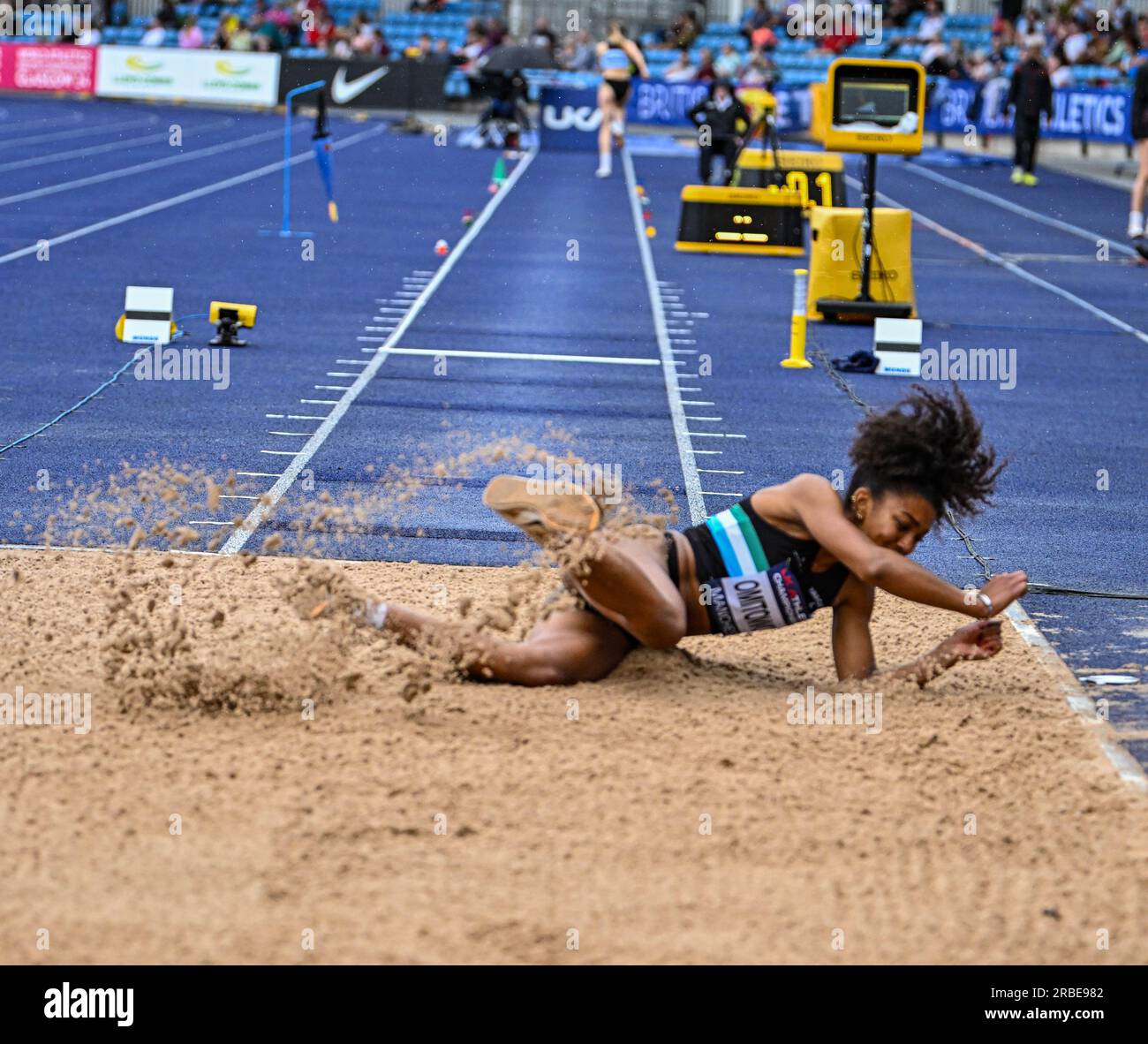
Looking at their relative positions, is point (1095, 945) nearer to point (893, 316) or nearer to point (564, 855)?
point (564, 855)

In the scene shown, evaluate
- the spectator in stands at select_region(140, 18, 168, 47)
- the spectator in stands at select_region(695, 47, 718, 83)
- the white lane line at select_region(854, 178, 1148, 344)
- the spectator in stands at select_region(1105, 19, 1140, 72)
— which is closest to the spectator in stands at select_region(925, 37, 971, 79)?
the spectator in stands at select_region(1105, 19, 1140, 72)

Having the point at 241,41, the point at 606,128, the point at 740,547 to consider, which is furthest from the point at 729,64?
the point at 740,547

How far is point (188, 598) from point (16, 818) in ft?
6.42

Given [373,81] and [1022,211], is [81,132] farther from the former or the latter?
[1022,211]

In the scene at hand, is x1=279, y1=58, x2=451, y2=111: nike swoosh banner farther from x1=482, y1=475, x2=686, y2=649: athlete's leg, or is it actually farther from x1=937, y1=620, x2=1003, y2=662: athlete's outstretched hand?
x1=937, y1=620, x2=1003, y2=662: athlete's outstretched hand

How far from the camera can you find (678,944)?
11.8 ft

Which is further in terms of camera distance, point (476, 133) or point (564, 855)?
point (476, 133)

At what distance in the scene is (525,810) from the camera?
14.1ft

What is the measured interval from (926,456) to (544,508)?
45.2 inches

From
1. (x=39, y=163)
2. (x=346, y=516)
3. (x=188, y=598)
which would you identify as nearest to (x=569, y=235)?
(x=39, y=163)

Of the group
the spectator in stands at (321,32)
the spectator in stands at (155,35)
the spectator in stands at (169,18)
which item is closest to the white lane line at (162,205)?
the spectator in stands at (321,32)

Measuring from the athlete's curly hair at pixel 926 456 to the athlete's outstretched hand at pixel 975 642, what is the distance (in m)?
0.36

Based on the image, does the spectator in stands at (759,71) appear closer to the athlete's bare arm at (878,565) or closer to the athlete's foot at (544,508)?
the athlete's bare arm at (878,565)
